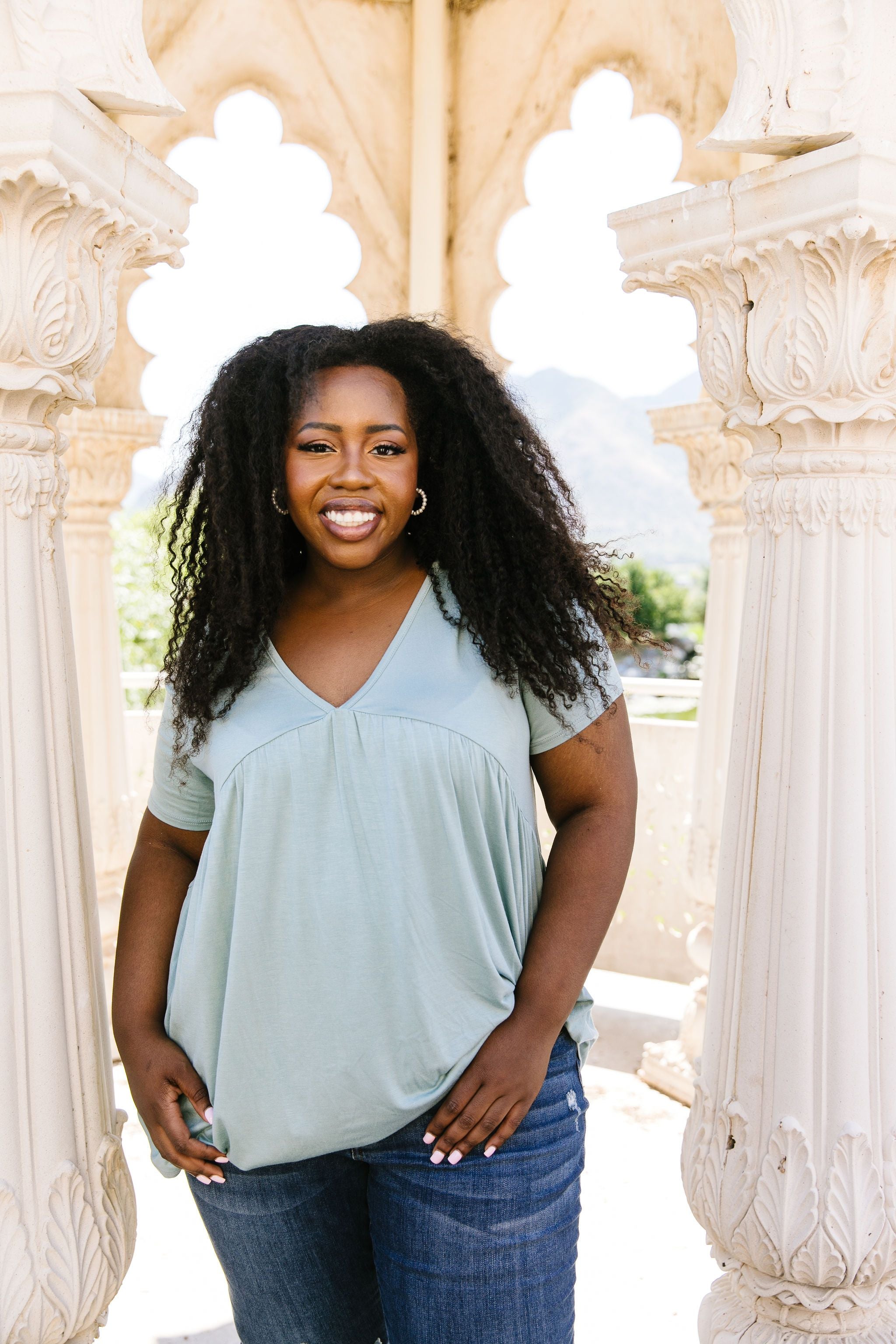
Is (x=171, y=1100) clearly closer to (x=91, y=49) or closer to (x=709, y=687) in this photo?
(x=91, y=49)

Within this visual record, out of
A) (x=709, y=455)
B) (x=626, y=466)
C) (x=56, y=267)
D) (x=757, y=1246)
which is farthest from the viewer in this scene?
(x=626, y=466)

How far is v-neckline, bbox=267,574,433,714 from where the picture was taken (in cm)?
200

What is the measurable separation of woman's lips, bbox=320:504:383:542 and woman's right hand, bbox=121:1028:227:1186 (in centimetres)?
94

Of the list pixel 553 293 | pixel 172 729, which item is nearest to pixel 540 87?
pixel 172 729

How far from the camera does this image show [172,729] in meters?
2.21

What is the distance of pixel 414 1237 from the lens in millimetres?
1932

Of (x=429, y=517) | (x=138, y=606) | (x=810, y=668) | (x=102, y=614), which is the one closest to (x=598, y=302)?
(x=138, y=606)

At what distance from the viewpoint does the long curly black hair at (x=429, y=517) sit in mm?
2141

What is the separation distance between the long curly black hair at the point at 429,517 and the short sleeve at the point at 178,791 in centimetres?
6

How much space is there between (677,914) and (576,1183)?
17.0 ft

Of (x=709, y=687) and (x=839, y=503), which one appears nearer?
(x=839, y=503)

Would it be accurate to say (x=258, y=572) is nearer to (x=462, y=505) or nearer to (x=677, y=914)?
(x=462, y=505)

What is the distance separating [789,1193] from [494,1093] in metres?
0.88

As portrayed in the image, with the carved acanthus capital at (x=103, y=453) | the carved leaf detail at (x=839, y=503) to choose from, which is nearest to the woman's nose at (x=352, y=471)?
the carved leaf detail at (x=839, y=503)
